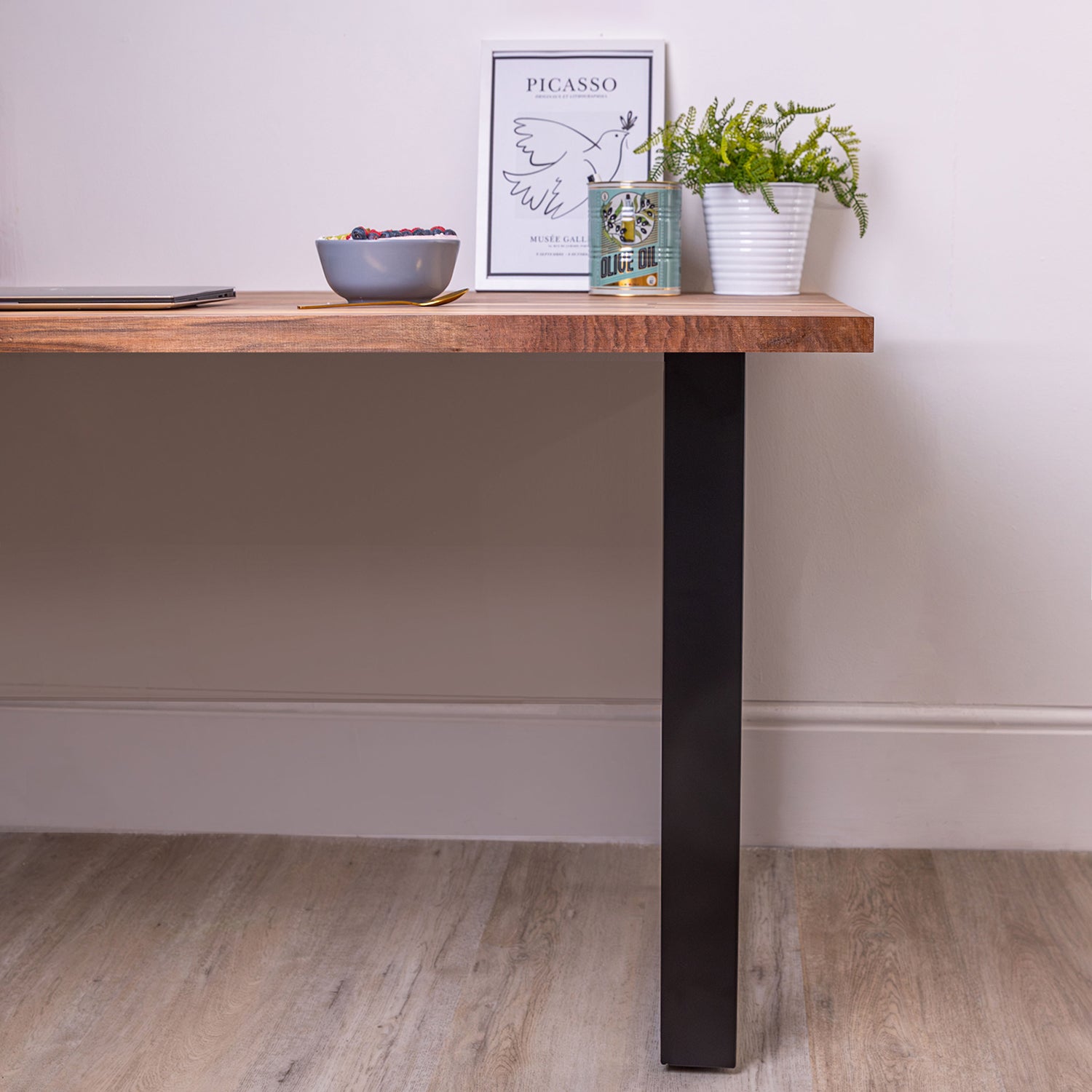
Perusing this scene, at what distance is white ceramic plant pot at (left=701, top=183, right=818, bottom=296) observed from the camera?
136cm

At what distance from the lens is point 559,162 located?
151 cm

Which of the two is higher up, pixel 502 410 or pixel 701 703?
pixel 502 410

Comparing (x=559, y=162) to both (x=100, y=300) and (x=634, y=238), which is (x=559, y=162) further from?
(x=100, y=300)

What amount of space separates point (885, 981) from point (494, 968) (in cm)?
44

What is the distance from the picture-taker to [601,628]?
65.2 inches

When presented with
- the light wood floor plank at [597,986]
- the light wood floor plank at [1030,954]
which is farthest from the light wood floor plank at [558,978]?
the light wood floor plank at [1030,954]

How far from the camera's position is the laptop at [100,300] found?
1063 millimetres

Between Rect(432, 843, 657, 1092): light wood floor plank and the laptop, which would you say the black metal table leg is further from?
the laptop

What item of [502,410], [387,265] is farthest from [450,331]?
[502,410]

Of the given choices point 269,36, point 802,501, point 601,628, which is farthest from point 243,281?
point 802,501

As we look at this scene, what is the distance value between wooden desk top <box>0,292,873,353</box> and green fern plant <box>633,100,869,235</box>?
428 millimetres

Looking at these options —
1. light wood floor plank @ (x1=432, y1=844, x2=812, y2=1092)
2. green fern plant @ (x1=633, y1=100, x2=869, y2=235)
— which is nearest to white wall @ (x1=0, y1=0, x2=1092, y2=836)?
green fern plant @ (x1=633, y1=100, x2=869, y2=235)

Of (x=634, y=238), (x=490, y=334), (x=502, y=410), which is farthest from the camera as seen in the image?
(x=502, y=410)

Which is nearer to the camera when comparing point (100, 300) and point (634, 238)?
point (100, 300)
